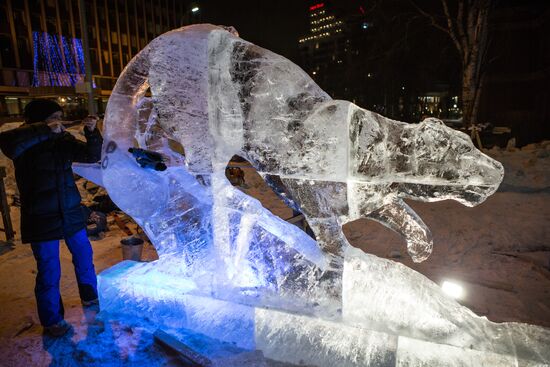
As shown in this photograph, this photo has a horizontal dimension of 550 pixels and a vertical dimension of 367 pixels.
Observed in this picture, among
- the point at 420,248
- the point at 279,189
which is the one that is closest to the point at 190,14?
the point at 279,189

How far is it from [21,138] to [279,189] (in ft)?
6.24

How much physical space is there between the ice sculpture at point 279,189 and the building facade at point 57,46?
21.9m

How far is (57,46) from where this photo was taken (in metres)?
31.5

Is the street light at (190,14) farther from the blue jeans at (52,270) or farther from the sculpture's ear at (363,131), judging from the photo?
the sculpture's ear at (363,131)

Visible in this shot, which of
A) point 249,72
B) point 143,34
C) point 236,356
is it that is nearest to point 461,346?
point 236,356

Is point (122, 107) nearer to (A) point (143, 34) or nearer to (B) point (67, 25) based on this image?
(B) point (67, 25)

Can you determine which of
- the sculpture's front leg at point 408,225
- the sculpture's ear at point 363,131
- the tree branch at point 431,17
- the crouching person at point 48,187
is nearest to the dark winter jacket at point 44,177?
the crouching person at point 48,187

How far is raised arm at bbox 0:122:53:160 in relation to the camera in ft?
8.55

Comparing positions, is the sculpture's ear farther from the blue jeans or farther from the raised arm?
the blue jeans

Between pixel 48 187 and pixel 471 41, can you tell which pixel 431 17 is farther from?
pixel 48 187

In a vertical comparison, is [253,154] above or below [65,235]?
above

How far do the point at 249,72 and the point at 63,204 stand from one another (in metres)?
1.83

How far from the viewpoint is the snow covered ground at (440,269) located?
2775 millimetres

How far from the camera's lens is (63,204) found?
2896 mm
